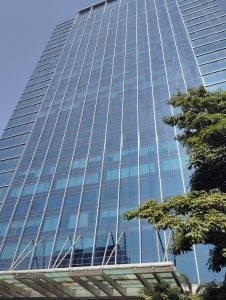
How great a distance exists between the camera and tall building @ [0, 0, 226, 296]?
142ft

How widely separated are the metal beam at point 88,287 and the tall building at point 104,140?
21cm

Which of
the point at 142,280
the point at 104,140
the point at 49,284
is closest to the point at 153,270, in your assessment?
the point at 142,280

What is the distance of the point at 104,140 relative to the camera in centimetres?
5700

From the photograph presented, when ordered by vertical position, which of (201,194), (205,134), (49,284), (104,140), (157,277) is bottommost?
(157,277)

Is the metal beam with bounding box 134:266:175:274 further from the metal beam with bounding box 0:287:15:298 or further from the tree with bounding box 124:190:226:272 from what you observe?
the metal beam with bounding box 0:287:15:298

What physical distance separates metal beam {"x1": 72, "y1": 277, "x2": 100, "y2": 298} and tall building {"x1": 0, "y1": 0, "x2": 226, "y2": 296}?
21 cm

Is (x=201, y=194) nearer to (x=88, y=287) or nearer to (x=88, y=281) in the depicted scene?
(x=88, y=281)

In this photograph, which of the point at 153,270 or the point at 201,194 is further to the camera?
the point at 153,270

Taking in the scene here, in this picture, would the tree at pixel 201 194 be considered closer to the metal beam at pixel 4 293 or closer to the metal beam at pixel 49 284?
the metal beam at pixel 49 284

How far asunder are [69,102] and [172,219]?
5759 centimetres

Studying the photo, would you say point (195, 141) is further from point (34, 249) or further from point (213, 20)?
point (213, 20)

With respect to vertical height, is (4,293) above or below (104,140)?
below

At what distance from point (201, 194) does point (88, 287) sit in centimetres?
1184

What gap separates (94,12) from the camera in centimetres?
10606
